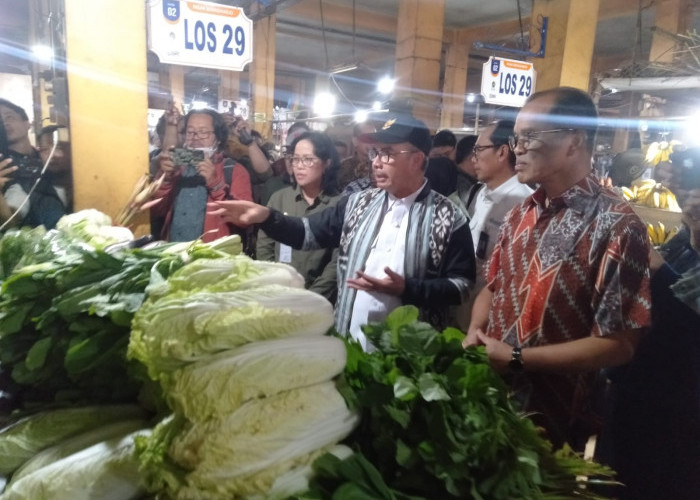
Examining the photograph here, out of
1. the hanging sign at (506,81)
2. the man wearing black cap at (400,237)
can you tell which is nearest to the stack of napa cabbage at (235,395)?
the man wearing black cap at (400,237)

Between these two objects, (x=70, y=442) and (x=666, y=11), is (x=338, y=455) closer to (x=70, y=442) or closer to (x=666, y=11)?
(x=70, y=442)

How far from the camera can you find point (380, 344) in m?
1.34

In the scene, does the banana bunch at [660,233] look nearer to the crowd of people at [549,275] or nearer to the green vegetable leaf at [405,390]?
the crowd of people at [549,275]

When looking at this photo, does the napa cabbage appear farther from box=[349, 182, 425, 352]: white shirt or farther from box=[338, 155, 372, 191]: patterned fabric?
box=[338, 155, 372, 191]: patterned fabric

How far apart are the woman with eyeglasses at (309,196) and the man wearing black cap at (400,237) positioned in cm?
91

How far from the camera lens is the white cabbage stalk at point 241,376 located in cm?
103

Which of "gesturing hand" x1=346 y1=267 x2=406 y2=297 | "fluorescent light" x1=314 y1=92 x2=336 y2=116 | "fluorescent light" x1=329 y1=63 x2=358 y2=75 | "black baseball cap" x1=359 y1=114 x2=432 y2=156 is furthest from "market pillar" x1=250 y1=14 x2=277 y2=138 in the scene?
"gesturing hand" x1=346 y1=267 x2=406 y2=297

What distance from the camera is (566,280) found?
196 centimetres

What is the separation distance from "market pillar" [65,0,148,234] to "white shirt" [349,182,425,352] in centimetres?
209

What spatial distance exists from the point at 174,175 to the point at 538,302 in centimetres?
287

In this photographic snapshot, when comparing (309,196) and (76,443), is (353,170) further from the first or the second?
(76,443)

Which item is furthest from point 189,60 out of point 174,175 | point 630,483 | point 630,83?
point 630,83

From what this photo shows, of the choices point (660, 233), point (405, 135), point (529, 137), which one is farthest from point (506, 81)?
point (529, 137)

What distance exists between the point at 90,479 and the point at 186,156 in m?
2.99
